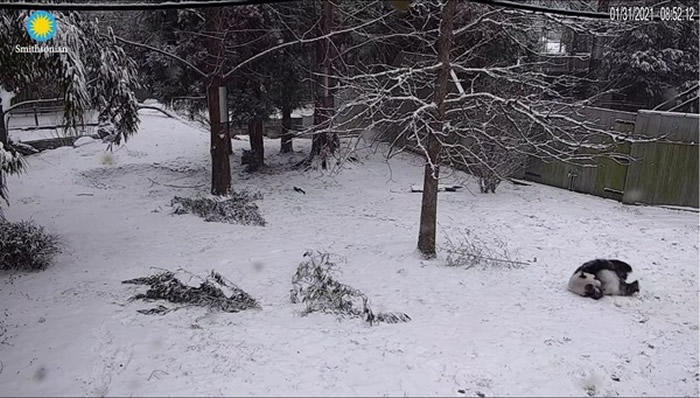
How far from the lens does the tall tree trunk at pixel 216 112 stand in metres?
11.5

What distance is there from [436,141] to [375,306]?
284cm

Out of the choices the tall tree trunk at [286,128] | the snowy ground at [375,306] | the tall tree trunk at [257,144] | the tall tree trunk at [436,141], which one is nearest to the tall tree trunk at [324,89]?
the tall tree trunk at [286,128]

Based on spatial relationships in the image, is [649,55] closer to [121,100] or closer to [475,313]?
[475,313]

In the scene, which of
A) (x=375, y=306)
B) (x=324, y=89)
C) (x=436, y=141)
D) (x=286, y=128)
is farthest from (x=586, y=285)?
(x=286, y=128)

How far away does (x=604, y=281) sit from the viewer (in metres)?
6.57

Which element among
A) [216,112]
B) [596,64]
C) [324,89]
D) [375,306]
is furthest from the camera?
[596,64]

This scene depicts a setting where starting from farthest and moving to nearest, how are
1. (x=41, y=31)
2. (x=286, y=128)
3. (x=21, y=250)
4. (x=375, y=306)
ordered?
(x=286, y=128) → (x=21, y=250) → (x=41, y=31) → (x=375, y=306)

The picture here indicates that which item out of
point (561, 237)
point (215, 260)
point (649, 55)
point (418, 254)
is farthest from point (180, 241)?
point (649, 55)

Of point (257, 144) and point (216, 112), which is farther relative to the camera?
point (257, 144)

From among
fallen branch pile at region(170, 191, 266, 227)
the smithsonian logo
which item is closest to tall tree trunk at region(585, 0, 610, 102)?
fallen branch pile at region(170, 191, 266, 227)

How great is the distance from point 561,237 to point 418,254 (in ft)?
9.04

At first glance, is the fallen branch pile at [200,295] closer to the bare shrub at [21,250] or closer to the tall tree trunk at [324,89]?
the bare shrub at [21,250]

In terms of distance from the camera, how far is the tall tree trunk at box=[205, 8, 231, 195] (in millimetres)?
11484

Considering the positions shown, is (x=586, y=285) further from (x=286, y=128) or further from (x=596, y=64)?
(x=596, y=64)
